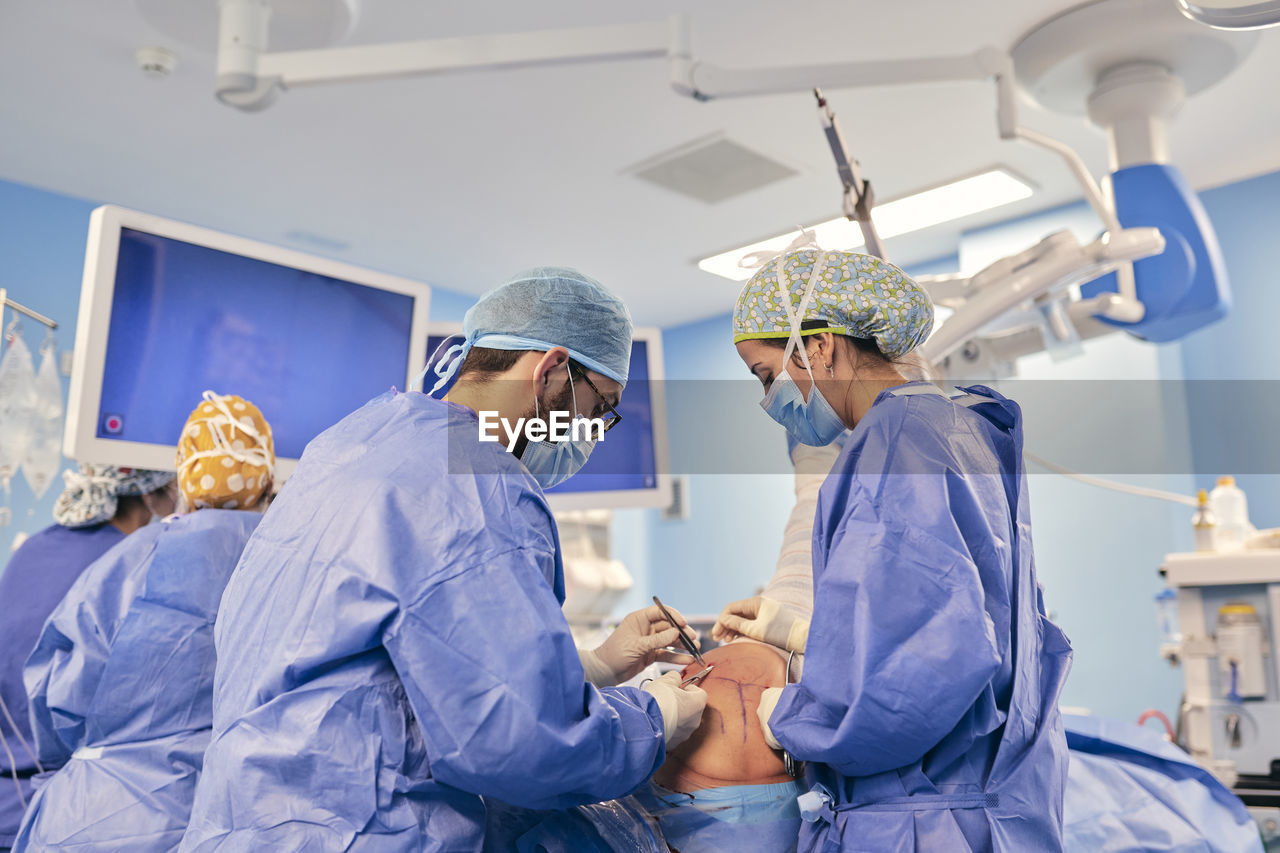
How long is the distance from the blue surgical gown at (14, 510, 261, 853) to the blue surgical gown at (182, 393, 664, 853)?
53 cm

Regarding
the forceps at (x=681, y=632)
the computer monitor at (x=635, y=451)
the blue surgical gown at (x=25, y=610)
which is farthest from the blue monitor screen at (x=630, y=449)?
the forceps at (x=681, y=632)

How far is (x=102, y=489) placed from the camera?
2.08 metres

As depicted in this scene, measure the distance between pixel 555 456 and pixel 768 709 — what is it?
0.44 m

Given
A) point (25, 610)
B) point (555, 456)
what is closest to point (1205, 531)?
point (555, 456)

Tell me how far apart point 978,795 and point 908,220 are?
341 centimetres

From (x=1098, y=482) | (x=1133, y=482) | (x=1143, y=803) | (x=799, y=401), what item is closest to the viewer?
(x=799, y=401)

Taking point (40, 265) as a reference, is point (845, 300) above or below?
below

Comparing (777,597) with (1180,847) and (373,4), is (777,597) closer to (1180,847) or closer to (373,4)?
(1180,847)

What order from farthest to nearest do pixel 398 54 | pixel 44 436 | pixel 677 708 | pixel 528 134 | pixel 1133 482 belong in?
1. pixel 1133 482
2. pixel 528 134
3. pixel 44 436
4. pixel 398 54
5. pixel 677 708

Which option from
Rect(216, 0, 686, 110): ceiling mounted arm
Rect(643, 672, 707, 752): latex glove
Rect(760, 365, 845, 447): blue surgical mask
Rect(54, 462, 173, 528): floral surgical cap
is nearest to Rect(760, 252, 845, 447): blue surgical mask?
Rect(760, 365, 845, 447): blue surgical mask

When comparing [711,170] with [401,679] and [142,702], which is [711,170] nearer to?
[142,702]

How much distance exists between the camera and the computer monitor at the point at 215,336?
5.72ft

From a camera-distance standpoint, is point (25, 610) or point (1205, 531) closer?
point (25, 610)

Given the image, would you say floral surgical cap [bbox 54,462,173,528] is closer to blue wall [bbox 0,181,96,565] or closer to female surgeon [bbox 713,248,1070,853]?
female surgeon [bbox 713,248,1070,853]
